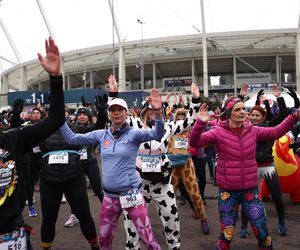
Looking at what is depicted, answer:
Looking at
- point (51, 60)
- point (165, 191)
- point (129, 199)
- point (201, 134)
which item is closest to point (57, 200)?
point (129, 199)

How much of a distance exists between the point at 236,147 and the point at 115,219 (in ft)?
4.64

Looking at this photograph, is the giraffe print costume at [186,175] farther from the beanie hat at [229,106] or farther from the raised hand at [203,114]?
the raised hand at [203,114]

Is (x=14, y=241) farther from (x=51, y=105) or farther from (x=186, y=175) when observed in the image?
(x=186, y=175)

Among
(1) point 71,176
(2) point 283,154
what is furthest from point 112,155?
(2) point 283,154

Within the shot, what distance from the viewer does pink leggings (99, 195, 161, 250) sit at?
3402mm

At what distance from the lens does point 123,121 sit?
3.57 metres

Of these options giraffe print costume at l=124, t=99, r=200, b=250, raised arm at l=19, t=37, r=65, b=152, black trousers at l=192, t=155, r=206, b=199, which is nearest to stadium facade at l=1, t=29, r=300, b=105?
black trousers at l=192, t=155, r=206, b=199

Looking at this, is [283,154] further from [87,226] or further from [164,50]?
[164,50]

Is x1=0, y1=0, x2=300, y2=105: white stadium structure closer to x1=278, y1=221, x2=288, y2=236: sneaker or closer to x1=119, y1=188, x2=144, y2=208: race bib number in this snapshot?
x1=278, y1=221, x2=288, y2=236: sneaker

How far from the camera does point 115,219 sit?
357 cm

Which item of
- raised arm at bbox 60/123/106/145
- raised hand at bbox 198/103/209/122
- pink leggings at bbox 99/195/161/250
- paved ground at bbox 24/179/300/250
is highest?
raised hand at bbox 198/103/209/122

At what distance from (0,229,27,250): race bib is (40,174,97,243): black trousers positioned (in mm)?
1720

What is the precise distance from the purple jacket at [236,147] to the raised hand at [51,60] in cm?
165

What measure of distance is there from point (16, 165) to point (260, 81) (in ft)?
185
